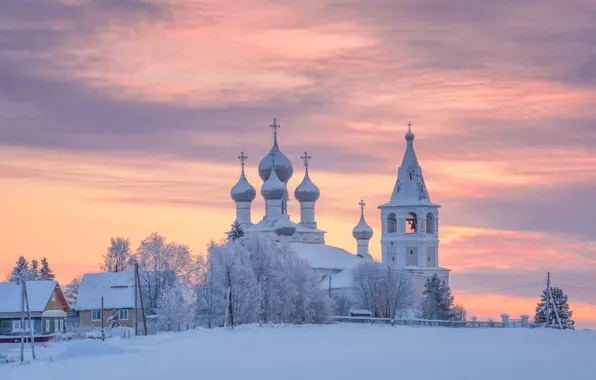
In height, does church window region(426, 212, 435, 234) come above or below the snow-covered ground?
above

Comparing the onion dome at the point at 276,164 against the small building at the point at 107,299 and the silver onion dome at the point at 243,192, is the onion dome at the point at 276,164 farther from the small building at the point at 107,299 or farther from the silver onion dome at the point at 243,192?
the small building at the point at 107,299

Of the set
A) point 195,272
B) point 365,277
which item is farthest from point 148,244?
point 365,277

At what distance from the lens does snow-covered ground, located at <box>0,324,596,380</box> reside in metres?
47.5

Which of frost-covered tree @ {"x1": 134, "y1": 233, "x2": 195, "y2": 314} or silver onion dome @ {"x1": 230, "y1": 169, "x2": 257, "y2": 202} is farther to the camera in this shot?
silver onion dome @ {"x1": 230, "y1": 169, "x2": 257, "y2": 202}

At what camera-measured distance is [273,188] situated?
119 meters

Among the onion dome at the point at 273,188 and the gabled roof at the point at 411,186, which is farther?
the gabled roof at the point at 411,186

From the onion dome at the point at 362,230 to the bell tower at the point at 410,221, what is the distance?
2.86m

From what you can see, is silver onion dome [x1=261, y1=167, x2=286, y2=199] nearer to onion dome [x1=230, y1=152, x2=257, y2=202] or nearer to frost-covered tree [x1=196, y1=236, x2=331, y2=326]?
onion dome [x1=230, y1=152, x2=257, y2=202]

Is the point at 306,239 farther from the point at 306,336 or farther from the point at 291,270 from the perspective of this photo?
the point at 306,336

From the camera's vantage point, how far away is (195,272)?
271 ft

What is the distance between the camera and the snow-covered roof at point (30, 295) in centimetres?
7812

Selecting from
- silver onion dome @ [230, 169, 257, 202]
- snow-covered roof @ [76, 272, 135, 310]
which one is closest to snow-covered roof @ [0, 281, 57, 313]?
snow-covered roof @ [76, 272, 135, 310]

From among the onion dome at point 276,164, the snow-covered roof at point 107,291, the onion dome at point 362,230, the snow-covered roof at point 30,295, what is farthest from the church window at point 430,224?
the snow-covered roof at point 30,295

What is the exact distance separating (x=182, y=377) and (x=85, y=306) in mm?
39831
